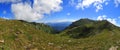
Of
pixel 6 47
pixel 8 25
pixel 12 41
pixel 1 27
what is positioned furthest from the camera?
pixel 8 25

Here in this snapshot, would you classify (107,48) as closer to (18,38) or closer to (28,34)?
(28,34)

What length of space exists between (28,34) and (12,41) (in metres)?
20.1

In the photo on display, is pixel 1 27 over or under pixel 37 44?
over

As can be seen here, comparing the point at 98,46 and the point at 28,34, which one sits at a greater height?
the point at 28,34

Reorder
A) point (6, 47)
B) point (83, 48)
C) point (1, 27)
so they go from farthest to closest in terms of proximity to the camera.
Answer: point (83, 48)
point (1, 27)
point (6, 47)

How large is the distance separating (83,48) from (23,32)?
4175cm

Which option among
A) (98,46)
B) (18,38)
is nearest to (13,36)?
(18,38)

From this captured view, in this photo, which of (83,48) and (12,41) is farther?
(83,48)

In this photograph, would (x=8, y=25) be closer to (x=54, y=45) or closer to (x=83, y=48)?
(x=54, y=45)

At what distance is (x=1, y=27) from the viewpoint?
4791 inches

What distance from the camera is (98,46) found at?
161 m

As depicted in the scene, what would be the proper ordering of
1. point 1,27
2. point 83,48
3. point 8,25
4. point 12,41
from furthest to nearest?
point 83,48 < point 8,25 < point 1,27 < point 12,41

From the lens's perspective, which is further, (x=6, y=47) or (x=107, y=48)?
(x=107, y=48)

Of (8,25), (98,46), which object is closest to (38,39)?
(8,25)
